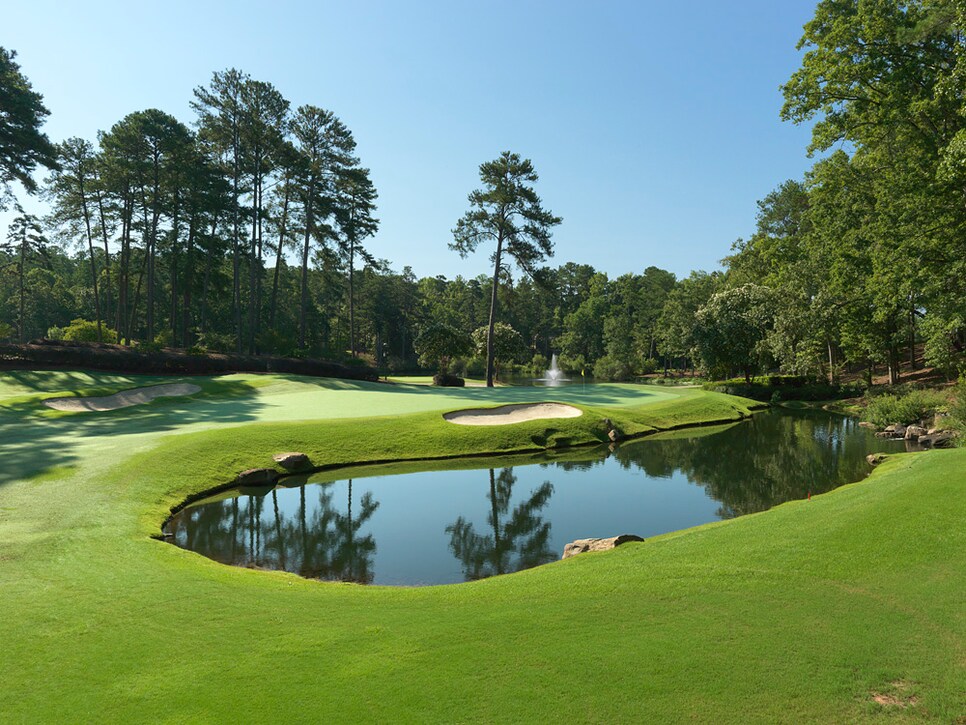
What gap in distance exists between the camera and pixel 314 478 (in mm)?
17250

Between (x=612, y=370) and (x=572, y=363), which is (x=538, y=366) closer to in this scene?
(x=572, y=363)

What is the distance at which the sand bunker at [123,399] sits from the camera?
24312 millimetres

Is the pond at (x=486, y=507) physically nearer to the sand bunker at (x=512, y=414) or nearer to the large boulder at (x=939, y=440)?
the large boulder at (x=939, y=440)

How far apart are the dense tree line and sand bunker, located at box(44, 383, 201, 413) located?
11.9 m

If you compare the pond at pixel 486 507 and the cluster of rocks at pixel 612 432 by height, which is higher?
the cluster of rocks at pixel 612 432

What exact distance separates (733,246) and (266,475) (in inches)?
2449

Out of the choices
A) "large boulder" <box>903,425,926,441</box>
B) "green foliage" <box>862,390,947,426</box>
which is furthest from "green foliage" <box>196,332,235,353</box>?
"large boulder" <box>903,425,926,441</box>

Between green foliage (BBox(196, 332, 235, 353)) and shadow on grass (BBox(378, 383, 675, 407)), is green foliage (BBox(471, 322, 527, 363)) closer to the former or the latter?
shadow on grass (BBox(378, 383, 675, 407))

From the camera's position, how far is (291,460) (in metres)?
17.5

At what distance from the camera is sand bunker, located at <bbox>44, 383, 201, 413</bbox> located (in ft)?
79.8

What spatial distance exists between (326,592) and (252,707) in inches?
131

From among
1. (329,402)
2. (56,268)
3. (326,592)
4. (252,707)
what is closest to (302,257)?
(329,402)

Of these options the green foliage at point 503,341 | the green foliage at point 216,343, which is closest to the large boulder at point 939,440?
the green foliage at point 503,341

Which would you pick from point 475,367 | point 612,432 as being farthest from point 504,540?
point 475,367
